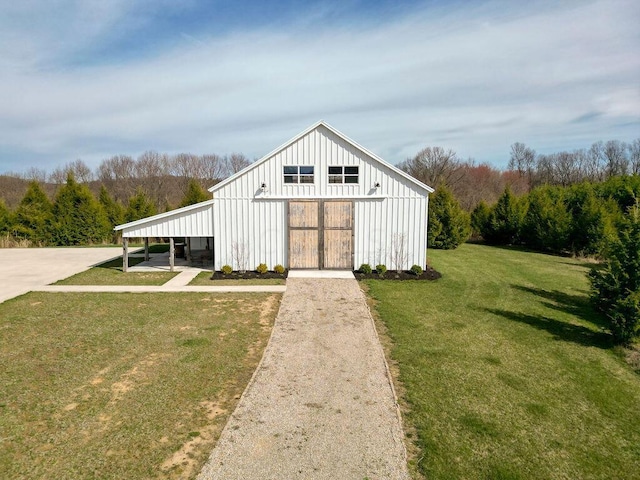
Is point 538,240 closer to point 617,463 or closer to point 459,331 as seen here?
point 459,331

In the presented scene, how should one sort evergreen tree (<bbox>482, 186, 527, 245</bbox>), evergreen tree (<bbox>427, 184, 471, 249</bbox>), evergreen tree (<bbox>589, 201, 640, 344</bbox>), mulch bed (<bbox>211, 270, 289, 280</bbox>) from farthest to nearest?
evergreen tree (<bbox>482, 186, 527, 245</bbox>), evergreen tree (<bbox>427, 184, 471, 249</bbox>), mulch bed (<bbox>211, 270, 289, 280</bbox>), evergreen tree (<bbox>589, 201, 640, 344</bbox>)

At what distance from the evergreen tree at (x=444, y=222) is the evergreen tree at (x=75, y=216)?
923 inches

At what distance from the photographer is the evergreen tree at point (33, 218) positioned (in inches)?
1065

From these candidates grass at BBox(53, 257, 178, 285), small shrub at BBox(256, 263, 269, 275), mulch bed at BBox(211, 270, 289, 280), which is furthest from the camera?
small shrub at BBox(256, 263, 269, 275)

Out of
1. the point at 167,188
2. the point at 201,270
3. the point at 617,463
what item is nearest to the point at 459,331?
the point at 617,463

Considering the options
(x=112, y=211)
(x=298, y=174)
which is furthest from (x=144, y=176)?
(x=298, y=174)

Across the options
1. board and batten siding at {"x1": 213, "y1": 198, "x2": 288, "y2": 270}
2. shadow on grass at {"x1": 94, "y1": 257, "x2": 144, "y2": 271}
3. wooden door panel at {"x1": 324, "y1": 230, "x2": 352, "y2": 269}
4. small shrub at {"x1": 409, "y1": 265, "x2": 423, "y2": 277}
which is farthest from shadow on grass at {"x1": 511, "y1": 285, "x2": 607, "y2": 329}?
shadow on grass at {"x1": 94, "y1": 257, "x2": 144, "y2": 271}

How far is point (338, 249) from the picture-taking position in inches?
669

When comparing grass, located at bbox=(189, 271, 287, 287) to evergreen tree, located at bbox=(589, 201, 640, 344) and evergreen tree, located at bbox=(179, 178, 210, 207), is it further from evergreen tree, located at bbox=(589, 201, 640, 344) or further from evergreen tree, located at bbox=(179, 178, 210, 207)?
evergreen tree, located at bbox=(179, 178, 210, 207)

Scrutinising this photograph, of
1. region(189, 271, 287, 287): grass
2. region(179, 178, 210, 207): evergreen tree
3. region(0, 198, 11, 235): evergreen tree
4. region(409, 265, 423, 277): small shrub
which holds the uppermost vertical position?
region(179, 178, 210, 207): evergreen tree

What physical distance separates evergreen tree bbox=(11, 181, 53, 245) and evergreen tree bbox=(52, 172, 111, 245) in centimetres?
49

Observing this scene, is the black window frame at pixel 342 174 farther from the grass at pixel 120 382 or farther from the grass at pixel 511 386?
the grass at pixel 120 382

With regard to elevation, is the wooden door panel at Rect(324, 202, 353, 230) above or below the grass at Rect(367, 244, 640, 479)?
above

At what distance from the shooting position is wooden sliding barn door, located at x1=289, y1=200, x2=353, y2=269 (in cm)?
1673
